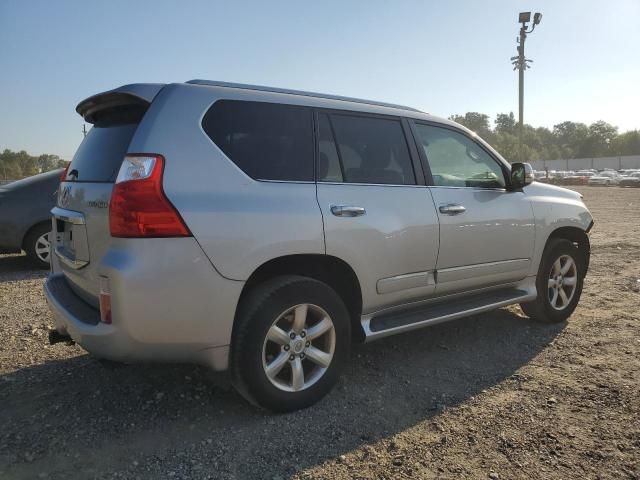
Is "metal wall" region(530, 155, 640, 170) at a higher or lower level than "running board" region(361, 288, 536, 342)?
higher

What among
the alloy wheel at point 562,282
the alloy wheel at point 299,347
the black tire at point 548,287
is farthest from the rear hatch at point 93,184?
the alloy wheel at point 562,282

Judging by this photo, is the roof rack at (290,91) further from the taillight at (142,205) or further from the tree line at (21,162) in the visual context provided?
the tree line at (21,162)

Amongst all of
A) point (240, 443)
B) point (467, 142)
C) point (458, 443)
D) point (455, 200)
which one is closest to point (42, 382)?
point (240, 443)

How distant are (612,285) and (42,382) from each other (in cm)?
621

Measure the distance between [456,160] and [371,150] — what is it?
90 centimetres

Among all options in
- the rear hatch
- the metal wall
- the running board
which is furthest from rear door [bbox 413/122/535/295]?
the metal wall

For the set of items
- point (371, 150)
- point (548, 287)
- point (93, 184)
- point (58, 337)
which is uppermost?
point (371, 150)

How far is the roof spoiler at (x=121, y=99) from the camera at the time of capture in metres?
2.75

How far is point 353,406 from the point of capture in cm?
313

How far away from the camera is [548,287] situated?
4637 millimetres

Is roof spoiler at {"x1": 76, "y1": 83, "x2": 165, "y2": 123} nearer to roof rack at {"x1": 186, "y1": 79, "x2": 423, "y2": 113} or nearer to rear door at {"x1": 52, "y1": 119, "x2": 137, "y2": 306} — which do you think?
rear door at {"x1": 52, "y1": 119, "x2": 137, "y2": 306}

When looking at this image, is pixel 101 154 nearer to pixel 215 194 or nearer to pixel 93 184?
pixel 93 184

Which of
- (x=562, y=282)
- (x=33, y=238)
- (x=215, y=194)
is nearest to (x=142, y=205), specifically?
(x=215, y=194)

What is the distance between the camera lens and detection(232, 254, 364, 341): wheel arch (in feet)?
9.51
